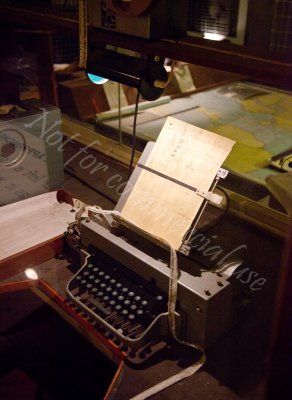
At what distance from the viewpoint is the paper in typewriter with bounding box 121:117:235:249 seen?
1.35m

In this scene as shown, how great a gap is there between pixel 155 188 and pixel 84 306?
44 centimetres

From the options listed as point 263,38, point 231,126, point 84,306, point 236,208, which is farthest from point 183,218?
point 263,38

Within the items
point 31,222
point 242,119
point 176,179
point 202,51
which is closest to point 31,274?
point 31,222

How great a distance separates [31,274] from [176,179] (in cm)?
63

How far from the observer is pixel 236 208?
1.94 m

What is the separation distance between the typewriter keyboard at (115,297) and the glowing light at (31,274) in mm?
169

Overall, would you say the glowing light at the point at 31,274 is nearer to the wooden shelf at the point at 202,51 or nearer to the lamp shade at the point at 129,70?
the lamp shade at the point at 129,70

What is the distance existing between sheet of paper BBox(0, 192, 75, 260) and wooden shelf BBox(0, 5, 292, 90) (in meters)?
0.69

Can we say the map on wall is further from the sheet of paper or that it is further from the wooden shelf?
the wooden shelf

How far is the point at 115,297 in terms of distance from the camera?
1413 millimetres

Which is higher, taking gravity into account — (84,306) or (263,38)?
(263,38)

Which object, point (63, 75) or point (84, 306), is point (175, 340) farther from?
point (63, 75)

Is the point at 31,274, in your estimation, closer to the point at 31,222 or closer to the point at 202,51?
the point at 31,222

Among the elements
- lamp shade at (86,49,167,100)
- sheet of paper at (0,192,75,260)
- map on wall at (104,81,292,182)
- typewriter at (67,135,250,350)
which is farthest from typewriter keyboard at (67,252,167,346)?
map on wall at (104,81,292,182)
